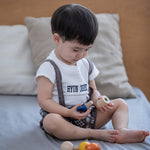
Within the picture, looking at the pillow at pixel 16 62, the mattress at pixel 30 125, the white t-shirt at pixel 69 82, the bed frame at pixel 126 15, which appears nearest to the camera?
the mattress at pixel 30 125

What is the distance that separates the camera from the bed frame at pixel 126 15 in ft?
5.79

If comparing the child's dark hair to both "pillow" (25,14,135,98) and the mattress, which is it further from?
"pillow" (25,14,135,98)

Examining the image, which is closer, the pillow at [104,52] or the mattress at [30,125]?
the mattress at [30,125]

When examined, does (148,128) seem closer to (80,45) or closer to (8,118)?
(80,45)

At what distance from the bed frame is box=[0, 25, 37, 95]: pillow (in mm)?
154

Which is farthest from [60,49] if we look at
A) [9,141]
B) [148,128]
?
[148,128]

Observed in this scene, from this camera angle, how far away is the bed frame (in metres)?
1.76

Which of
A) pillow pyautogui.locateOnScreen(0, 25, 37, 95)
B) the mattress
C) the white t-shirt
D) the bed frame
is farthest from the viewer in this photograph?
the bed frame

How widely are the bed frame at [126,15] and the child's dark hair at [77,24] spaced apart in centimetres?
87

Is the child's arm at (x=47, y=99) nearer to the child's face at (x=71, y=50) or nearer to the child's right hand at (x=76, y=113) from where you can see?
the child's right hand at (x=76, y=113)

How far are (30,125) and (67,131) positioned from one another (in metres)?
0.21

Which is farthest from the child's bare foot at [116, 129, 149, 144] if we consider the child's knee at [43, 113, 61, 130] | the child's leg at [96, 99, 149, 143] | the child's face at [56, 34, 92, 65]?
the child's face at [56, 34, 92, 65]

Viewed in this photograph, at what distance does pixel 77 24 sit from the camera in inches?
35.4

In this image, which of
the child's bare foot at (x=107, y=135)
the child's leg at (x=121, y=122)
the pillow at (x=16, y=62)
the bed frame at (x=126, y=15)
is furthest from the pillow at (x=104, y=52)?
the child's bare foot at (x=107, y=135)
